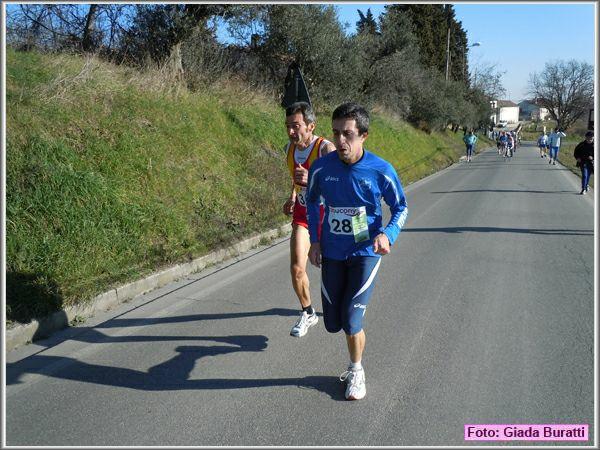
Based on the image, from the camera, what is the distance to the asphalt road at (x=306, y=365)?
3502 millimetres

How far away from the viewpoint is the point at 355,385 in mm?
3877

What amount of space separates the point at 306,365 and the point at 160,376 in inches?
44.2

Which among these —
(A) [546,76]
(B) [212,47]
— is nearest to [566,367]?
(B) [212,47]

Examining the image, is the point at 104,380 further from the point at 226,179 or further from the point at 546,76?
A: the point at 546,76

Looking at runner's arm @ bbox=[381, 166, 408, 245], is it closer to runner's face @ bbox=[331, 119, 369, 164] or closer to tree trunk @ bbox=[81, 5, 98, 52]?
runner's face @ bbox=[331, 119, 369, 164]

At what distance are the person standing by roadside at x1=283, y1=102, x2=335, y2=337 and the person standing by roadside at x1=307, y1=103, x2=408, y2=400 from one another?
3.22 ft

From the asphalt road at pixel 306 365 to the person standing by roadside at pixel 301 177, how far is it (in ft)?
0.86

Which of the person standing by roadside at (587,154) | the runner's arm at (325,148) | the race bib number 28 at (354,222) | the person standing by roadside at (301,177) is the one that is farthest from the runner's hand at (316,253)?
the person standing by roadside at (587,154)

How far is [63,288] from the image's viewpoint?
219 inches

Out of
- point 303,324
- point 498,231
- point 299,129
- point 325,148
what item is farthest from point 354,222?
point 498,231

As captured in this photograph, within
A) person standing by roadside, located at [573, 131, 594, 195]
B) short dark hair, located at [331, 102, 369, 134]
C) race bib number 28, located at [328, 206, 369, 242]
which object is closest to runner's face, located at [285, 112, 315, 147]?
short dark hair, located at [331, 102, 369, 134]

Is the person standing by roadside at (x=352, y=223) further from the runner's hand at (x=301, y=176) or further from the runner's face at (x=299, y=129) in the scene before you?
the runner's face at (x=299, y=129)

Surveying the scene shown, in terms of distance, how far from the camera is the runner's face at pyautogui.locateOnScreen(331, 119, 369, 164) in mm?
3660

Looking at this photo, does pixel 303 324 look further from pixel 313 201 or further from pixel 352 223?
pixel 352 223
